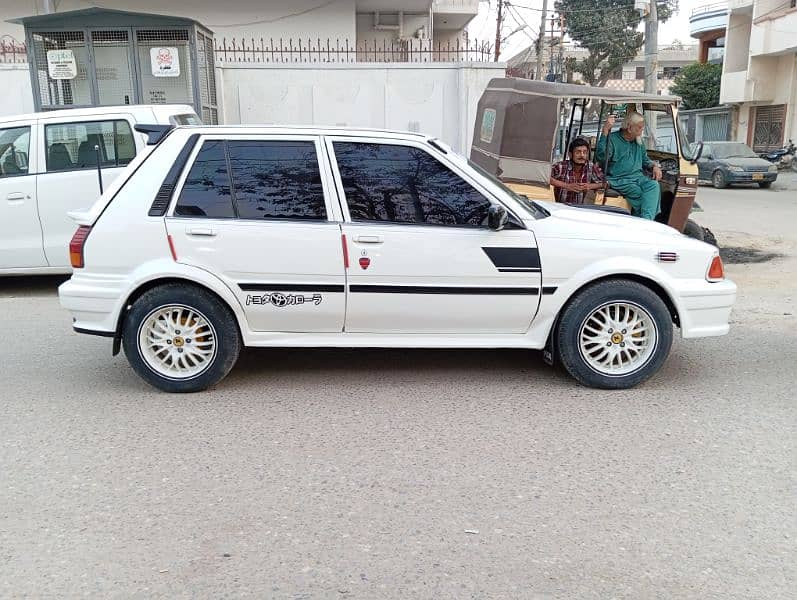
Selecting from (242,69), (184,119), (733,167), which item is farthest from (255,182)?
(733,167)

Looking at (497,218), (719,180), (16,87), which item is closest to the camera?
(497,218)

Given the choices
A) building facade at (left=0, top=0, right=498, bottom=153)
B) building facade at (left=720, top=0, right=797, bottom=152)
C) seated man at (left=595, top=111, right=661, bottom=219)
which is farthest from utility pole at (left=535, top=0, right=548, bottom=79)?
seated man at (left=595, top=111, right=661, bottom=219)

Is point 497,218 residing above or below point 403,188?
below

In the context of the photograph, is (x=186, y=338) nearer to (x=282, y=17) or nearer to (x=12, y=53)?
(x=12, y=53)

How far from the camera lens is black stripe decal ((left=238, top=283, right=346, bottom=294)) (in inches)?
188

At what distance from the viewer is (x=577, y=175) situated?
324 inches

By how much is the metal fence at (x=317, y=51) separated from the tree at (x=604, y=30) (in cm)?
2119

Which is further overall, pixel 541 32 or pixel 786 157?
pixel 541 32

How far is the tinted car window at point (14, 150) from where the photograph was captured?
7.72 m

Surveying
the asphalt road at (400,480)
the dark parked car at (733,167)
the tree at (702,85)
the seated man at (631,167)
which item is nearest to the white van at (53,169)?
the asphalt road at (400,480)

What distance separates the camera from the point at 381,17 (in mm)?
20641

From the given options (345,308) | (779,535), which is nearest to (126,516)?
(345,308)

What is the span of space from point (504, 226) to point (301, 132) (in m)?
1.50

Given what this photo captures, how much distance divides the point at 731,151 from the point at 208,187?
2229 cm
